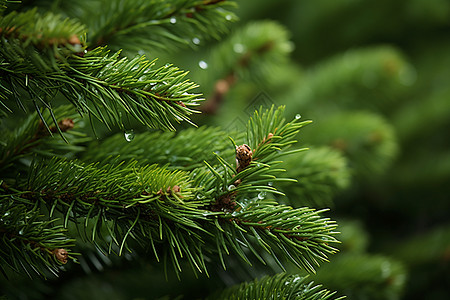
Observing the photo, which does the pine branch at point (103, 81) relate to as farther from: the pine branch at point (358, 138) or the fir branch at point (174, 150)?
the pine branch at point (358, 138)

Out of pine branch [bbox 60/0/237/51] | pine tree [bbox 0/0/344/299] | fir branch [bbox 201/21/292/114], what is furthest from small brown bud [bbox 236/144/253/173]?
fir branch [bbox 201/21/292/114]

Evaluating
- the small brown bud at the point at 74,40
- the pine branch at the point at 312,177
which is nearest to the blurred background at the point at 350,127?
the pine branch at the point at 312,177

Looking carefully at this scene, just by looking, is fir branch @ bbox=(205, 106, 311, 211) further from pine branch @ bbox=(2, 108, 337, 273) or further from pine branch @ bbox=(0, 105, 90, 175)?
pine branch @ bbox=(0, 105, 90, 175)

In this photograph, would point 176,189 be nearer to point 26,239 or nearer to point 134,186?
point 134,186

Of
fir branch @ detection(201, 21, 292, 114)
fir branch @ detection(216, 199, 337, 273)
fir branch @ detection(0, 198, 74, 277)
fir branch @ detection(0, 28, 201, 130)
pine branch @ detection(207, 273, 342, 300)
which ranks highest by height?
fir branch @ detection(201, 21, 292, 114)

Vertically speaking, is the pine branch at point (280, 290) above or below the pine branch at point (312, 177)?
below

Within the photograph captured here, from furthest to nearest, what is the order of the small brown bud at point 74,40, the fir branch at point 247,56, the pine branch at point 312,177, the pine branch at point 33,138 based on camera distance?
1. the fir branch at point 247,56
2. the pine branch at point 312,177
3. the pine branch at point 33,138
4. the small brown bud at point 74,40
